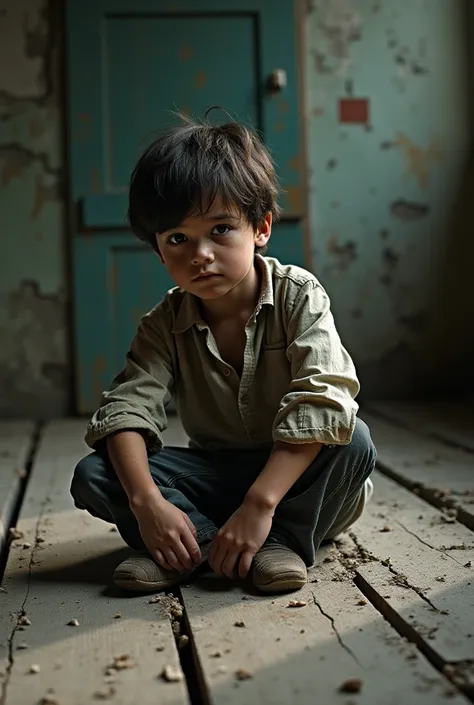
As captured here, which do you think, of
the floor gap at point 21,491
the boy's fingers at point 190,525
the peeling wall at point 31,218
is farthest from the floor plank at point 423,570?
the peeling wall at point 31,218

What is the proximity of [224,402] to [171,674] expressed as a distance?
2.36ft

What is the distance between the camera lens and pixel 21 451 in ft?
11.0

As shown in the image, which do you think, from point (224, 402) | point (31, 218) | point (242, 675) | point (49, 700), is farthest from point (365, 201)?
point (49, 700)

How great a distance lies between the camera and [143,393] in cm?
185

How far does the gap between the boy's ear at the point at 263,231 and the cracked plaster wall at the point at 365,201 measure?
2644 millimetres

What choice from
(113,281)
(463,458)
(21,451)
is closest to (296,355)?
(463,458)

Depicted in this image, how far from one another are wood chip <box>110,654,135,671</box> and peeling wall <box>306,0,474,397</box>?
333 centimetres

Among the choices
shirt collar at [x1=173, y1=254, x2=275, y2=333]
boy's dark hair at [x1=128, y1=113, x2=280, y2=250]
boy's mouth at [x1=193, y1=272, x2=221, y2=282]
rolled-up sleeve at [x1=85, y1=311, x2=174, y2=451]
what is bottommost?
rolled-up sleeve at [x1=85, y1=311, x2=174, y2=451]

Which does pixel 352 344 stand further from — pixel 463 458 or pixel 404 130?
pixel 463 458

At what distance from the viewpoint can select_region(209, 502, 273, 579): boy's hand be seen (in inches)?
63.5

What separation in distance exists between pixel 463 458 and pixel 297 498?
1.30 m

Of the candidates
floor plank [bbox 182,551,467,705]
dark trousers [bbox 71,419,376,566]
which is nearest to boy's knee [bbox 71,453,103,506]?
dark trousers [bbox 71,419,376,566]

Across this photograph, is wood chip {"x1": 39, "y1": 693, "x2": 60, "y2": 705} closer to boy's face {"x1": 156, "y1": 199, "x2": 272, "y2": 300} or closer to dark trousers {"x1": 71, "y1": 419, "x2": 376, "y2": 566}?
dark trousers {"x1": 71, "y1": 419, "x2": 376, "y2": 566}

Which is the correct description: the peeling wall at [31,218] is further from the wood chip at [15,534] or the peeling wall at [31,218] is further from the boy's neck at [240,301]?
the boy's neck at [240,301]
